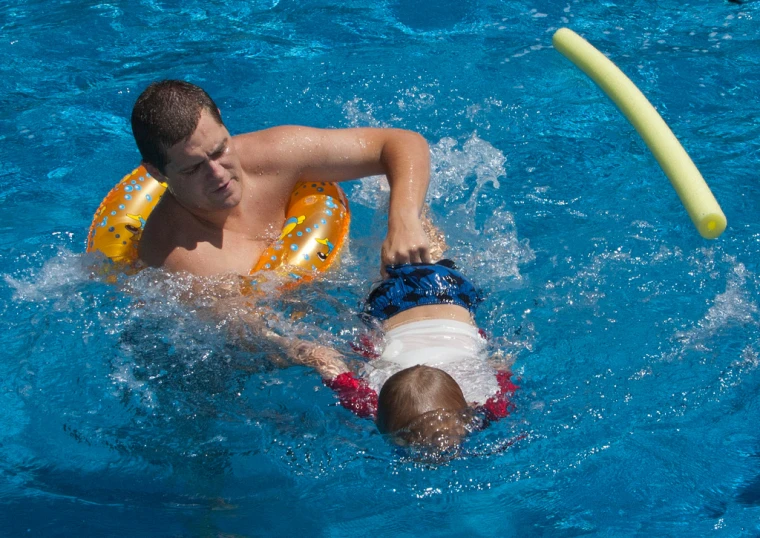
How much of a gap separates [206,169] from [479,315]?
63.6 inches

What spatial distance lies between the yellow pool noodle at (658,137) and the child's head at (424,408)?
119cm

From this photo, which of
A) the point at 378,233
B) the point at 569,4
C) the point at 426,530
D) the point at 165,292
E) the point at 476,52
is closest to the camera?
the point at 426,530

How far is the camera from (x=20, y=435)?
4004 mm

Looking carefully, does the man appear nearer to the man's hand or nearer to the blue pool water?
the man's hand

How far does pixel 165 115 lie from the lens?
3607 mm

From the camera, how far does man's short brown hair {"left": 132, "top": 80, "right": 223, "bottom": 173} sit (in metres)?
3.61

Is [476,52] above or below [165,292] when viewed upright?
above

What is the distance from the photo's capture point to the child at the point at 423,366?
3.20 m

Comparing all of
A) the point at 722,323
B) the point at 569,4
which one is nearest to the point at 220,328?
the point at 722,323

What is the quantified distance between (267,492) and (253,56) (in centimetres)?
436

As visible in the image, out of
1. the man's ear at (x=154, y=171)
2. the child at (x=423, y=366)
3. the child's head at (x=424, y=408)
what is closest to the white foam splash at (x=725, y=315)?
the child at (x=423, y=366)

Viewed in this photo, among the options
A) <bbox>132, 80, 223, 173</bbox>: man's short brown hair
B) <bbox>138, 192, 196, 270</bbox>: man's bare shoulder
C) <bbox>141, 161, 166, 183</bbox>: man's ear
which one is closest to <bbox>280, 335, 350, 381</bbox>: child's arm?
<bbox>138, 192, 196, 270</bbox>: man's bare shoulder

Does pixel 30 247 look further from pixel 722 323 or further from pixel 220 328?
pixel 722 323

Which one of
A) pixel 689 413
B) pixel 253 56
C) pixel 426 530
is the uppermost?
pixel 253 56
